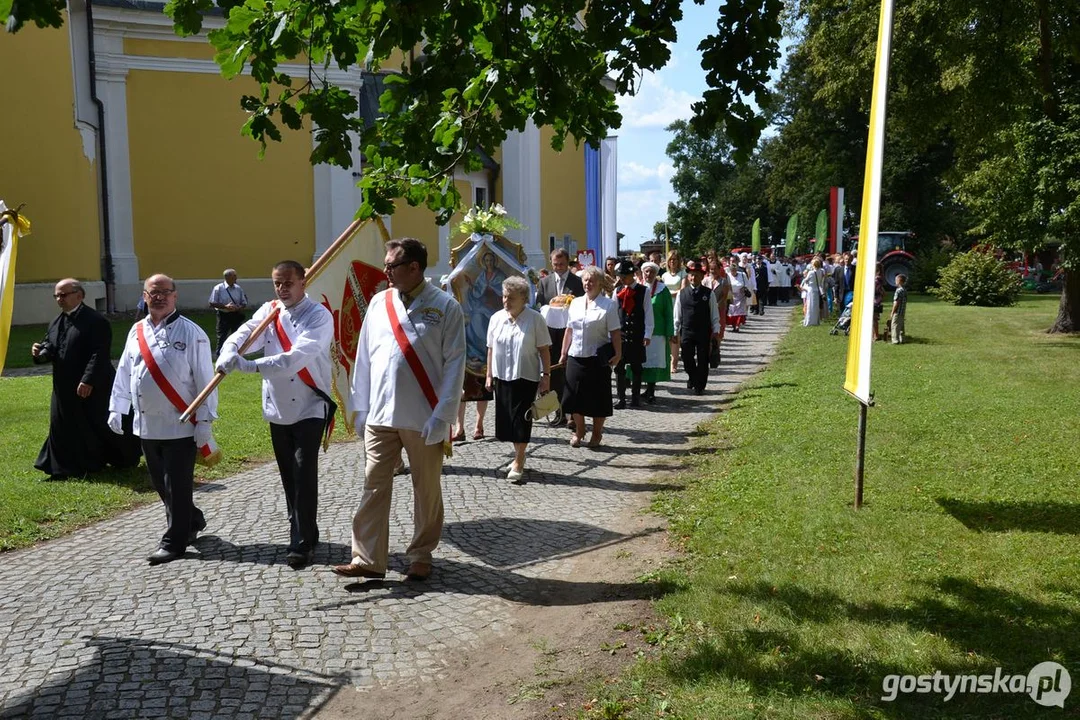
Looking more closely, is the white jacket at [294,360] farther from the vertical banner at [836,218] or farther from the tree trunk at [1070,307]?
the vertical banner at [836,218]

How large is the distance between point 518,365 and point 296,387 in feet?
9.83

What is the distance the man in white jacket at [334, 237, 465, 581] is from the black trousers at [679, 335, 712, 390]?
8.86 m

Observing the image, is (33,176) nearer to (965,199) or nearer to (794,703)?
(965,199)

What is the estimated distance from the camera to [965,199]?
2211 centimetres

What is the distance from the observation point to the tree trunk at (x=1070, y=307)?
22.5m

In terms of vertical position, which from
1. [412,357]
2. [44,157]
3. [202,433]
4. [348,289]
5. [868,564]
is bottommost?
[868,564]

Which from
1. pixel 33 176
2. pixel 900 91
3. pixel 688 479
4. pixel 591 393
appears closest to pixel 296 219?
pixel 33 176

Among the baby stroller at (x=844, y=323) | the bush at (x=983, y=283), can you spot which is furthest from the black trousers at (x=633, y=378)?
the bush at (x=983, y=283)

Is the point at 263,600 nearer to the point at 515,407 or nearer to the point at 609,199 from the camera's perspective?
the point at 515,407

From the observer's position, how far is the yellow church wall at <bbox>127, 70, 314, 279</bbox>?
1152 inches

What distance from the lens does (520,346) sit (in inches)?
367

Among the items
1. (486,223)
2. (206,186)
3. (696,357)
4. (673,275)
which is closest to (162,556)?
(486,223)

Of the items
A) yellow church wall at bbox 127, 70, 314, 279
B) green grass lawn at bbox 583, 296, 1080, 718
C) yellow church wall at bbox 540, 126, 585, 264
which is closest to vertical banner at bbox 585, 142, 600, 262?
yellow church wall at bbox 540, 126, 585, 264

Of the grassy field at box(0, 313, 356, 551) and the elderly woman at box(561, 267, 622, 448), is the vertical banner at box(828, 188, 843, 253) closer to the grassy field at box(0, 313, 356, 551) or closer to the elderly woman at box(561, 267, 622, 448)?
the grassy field at box(0, 313, 356, 551)
